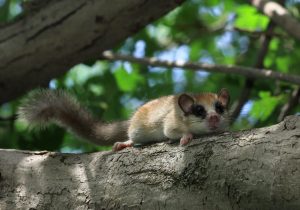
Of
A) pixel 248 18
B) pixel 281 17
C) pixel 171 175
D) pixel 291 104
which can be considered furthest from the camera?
pixel 248 18

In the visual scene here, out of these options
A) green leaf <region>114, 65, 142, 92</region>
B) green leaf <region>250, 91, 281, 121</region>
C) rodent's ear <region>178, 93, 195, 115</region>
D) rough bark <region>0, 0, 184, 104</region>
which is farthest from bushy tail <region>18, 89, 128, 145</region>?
green leaf <region>114, 65, 142, 92</region>

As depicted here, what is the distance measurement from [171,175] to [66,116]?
70.4 inches

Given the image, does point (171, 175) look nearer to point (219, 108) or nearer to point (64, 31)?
point (219, 108)

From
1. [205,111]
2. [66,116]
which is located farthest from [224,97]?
[66,116]

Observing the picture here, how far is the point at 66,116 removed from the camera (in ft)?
16.4

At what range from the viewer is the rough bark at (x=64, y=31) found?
15.2 feet

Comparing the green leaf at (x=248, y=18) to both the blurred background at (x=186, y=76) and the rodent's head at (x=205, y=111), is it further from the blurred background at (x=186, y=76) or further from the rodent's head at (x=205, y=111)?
the rodent's head at (x=205, y=111)

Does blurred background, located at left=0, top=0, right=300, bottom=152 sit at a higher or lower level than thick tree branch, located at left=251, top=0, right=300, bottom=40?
lower

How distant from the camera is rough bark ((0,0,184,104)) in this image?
15.2 feet

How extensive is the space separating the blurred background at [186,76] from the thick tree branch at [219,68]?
0.36m

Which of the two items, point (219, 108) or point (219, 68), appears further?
point (219, 68)

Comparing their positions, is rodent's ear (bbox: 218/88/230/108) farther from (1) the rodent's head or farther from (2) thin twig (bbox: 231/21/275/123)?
(2) thin twig (bbox: 231/21/275/123)

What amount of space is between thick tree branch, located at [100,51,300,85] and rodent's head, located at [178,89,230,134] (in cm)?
40

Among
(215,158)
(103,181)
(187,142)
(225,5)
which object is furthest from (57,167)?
(225,5)
